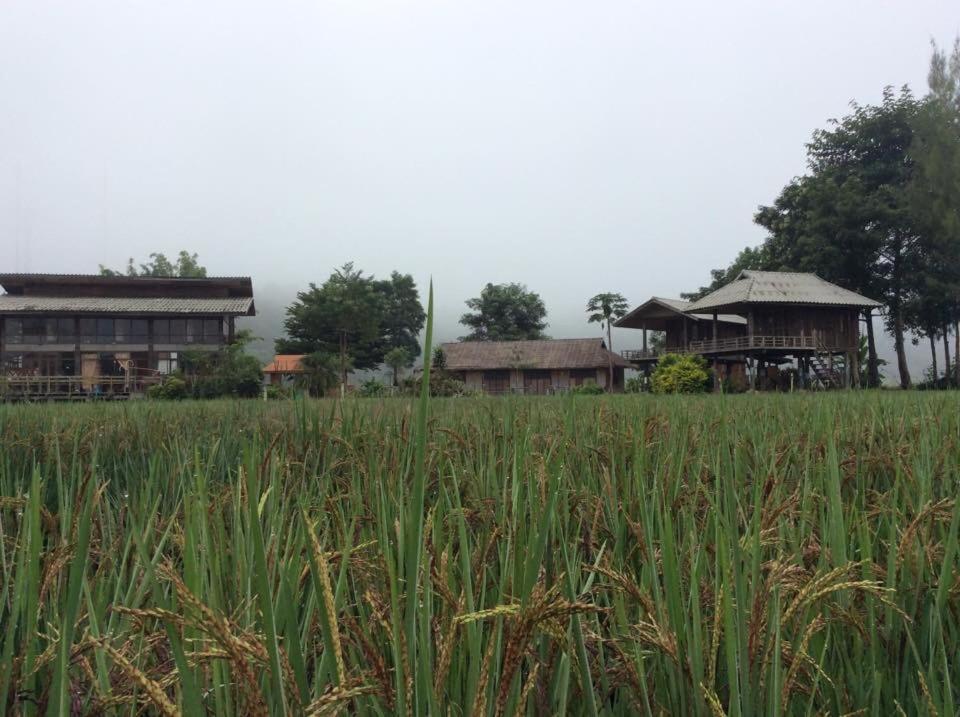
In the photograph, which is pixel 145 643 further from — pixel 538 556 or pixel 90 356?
pixel 90 356

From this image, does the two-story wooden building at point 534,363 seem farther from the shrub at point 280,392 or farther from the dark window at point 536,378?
the shrub at point 280,392

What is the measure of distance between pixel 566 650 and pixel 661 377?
83.3 feet

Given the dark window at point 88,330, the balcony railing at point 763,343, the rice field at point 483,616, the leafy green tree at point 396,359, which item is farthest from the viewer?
the leafy green tree at point 396,359

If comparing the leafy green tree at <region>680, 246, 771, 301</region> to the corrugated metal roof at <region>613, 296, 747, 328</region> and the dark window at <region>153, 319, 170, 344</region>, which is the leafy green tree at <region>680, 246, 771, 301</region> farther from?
the dark window at <region>153, 319, 170, 344</region>

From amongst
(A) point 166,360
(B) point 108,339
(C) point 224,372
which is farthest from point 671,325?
(B) point 108,339

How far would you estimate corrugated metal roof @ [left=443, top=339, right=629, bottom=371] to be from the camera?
40469 millimetres

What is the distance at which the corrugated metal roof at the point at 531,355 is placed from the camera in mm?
40469

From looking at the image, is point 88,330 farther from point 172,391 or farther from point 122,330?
point 172,391

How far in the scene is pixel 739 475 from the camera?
1929 mm

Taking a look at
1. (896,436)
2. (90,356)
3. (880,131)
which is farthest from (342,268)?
(896,436)

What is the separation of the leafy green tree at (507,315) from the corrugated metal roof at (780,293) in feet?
92.3

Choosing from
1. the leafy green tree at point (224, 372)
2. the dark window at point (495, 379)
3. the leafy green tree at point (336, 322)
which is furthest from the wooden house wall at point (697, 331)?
the leafy green tree at point (224, 372)

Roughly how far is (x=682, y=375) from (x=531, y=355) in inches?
691

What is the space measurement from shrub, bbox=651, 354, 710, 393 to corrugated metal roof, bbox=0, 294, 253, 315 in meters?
19.4
